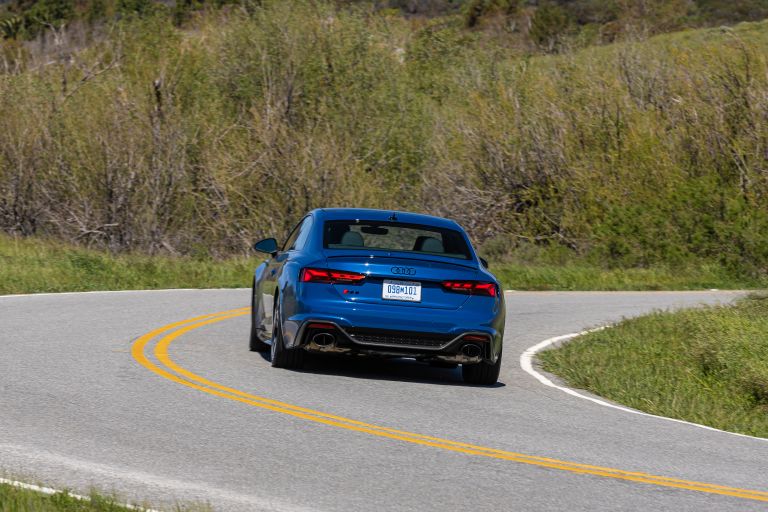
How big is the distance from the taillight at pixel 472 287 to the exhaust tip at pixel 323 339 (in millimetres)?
1067

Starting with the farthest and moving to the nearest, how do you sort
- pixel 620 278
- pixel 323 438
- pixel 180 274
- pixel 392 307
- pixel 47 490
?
pixel 620 278
pixel 180 274
pixel 392 307
pixel 323 438
pixel 47 490

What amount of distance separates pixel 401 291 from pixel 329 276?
2.07 feet

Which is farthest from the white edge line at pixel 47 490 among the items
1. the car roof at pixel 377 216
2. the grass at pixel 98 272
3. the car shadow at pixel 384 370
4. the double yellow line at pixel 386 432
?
the grass at pixel 98 272

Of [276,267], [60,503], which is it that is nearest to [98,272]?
[276,267]

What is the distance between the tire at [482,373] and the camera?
11914mm

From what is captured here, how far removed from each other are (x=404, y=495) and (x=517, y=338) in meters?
9.82

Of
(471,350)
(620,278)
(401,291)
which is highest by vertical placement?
(401,291)

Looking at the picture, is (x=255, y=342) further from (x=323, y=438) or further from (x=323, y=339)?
(x=323, y=438)

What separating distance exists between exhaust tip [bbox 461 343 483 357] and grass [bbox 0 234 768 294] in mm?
10269

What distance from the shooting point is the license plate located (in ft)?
37.4

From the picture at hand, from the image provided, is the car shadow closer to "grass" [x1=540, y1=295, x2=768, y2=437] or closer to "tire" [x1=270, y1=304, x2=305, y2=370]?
"tire" [x1=270, y1=304, x2=305, y2=370]

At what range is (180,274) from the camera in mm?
24031

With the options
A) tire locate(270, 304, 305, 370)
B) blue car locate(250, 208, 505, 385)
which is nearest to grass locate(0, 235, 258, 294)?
tire locate(270, 304, 305, 370)

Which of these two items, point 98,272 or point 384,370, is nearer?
point 384,370
